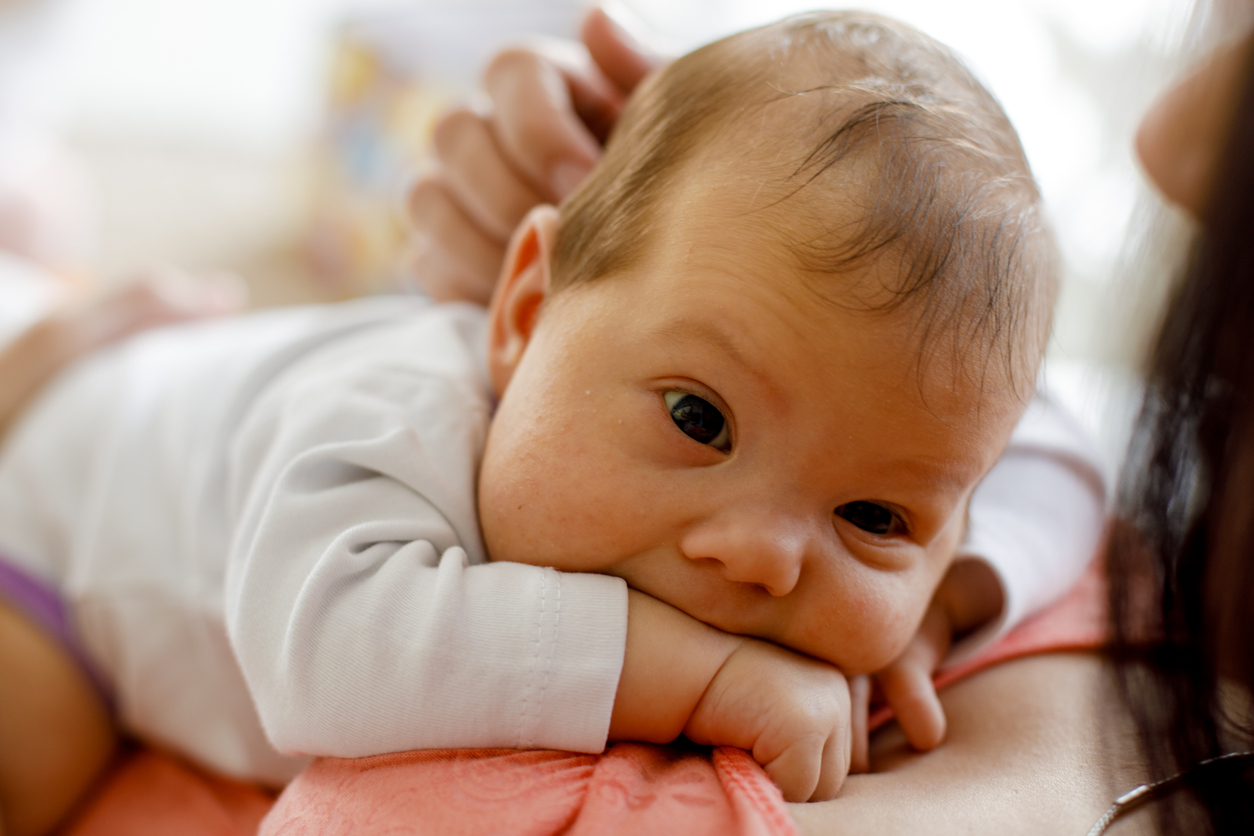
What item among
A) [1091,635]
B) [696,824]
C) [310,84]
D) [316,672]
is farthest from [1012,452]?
[310,84]

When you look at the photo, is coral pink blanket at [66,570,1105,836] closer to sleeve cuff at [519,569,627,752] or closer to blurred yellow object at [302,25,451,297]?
sleeve cuff at [519,569,627,752]

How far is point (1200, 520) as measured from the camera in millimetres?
496

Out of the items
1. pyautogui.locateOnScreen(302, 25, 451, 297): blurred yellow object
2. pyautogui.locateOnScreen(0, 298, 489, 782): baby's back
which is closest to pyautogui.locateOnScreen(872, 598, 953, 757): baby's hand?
pyautogui.locateOnScreen(0, 298, 489, 782): baby's back

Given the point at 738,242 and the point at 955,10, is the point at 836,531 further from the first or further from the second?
the point at 955,10

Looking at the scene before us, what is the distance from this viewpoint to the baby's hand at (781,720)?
570 mm

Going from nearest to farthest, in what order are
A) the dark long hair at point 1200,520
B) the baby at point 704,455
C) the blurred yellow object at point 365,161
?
1. the dark long hair at point 1200,520
2. the baby at point 704,455
3. the blurred yellow object at point 365,161

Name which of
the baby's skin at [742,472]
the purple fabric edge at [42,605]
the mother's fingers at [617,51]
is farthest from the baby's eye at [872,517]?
the purple fabric edge at [42,605]

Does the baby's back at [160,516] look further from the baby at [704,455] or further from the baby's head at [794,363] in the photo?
the baby's head at [794,363]

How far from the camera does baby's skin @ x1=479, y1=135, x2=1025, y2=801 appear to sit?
1.89ft

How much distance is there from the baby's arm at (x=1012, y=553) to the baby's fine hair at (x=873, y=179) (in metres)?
0.21

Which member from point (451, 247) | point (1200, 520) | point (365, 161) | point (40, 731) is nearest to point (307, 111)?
point (365, 161)

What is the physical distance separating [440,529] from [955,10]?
1.80 meters

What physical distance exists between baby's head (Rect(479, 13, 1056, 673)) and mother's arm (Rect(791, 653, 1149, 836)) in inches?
3.5

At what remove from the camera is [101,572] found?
93cm
